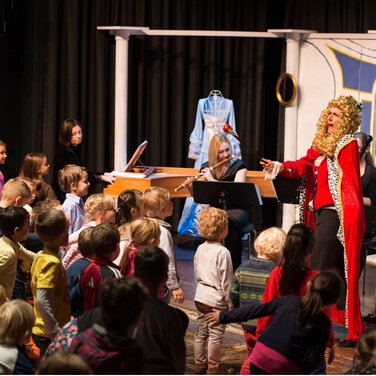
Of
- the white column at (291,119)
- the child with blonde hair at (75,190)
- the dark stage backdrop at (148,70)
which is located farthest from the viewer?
the dark stage backdrop at (148,70)

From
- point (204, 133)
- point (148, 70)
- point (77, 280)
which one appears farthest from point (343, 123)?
point (148, 70)

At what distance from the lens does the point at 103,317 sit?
1937 mm

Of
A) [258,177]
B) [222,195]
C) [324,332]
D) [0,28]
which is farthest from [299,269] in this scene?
[0,28]

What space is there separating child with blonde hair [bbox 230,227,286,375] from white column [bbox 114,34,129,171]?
4563 millimetres

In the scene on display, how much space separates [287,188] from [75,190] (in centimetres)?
166

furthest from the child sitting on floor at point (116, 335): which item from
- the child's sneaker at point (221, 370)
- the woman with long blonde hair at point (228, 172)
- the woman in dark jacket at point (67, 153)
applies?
the woman in dark jacket at point (67, 153)

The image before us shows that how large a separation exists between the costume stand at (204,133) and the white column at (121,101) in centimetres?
84

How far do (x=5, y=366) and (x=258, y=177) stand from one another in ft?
15.2

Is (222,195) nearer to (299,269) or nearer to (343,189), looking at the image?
(343,189)

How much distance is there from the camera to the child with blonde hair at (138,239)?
121 inches

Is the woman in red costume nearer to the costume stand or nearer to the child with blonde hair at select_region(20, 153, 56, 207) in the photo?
the child with blonde hair at select_region(20, 153, 56, 207)

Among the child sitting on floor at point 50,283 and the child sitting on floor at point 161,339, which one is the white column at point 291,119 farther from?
the child sitting on floor at point 161,339

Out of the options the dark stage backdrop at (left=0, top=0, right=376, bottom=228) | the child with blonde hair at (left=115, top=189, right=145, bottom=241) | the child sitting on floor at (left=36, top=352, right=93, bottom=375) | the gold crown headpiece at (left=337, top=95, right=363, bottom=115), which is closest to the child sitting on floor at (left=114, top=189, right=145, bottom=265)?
the child with blonde hair at (left=115, top=189, right=145, bottom=241)

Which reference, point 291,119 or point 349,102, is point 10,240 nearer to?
point 349,102
